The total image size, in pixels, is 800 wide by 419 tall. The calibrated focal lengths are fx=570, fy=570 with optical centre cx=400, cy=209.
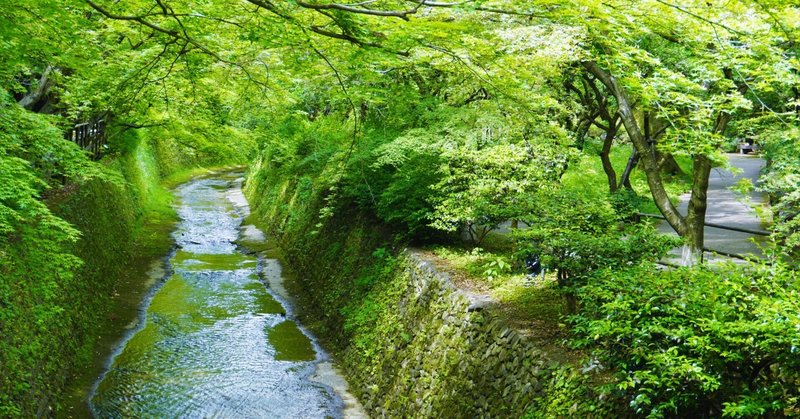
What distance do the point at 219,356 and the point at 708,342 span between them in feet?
35.0

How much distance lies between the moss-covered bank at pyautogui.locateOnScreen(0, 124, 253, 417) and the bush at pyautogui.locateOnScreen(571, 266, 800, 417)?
776cm

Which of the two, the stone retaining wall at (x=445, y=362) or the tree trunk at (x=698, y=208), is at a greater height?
the tree trunk at (x=698, y=208)

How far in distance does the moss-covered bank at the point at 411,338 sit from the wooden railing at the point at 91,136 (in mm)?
7781

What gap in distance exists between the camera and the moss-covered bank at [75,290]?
8742 mm

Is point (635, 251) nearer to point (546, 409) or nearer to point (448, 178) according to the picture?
point (546, 409)

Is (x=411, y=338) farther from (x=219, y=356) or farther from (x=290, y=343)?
(x=219, y=356)

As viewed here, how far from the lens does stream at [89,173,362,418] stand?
34.6 feet

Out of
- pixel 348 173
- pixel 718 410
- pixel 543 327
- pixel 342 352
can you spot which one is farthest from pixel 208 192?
pixel 718 410

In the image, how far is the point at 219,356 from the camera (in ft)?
41.4

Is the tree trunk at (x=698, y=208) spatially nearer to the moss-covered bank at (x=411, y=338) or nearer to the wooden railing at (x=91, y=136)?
the moss-covered bank at (x=411, y=338)

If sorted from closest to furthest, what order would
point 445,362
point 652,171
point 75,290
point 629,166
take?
point 445,362, point 652,171, point 75,290, point 629,166

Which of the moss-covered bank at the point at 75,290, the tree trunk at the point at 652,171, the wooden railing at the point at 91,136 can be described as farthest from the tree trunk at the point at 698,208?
the wooden railing at the point at 91,136

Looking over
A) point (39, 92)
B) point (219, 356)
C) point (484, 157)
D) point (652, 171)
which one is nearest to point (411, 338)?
point (484, 157)

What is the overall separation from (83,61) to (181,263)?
10569 mm
